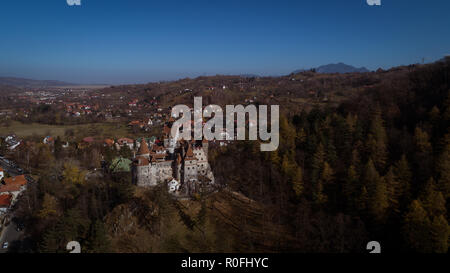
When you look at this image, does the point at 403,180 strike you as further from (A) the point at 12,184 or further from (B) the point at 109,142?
(A) the point at 12,184

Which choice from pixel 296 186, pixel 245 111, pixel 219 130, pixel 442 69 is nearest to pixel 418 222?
pixel 296 186

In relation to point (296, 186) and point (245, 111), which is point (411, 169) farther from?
point (245, 111)

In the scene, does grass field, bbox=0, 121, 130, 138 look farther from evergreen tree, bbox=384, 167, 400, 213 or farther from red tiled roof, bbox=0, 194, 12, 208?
evergreen tree, bbox=384, 167, 400, 213

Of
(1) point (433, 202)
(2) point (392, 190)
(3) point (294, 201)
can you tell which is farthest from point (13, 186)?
(1) point (433, 202)

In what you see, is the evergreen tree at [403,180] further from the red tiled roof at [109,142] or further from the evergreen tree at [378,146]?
the red tiled roof at [109,142]

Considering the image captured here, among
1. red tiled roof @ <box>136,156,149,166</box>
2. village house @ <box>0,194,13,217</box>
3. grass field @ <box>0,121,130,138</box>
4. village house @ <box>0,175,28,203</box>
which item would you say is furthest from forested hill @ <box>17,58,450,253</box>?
grass field @ <box>0,121,130,138</box>
